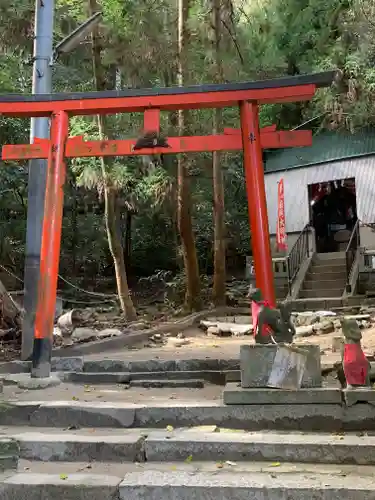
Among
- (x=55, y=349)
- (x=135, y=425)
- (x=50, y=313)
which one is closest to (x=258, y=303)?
(x=135, y=425)

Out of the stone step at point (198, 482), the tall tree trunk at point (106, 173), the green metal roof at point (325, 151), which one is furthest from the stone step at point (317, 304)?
the stone step at point (198, 482)

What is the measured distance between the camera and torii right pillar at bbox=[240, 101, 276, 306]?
705 centimetres

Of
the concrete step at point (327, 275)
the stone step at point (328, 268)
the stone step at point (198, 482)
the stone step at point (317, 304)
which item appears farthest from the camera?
the stone step at point (328, 268)

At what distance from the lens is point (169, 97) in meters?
7.56

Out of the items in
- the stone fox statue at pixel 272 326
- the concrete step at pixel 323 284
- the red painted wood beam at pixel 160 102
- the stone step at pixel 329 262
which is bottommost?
the stone fox statue at pixel 272 326

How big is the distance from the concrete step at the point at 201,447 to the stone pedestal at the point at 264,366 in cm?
57

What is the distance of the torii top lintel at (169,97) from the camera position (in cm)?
729

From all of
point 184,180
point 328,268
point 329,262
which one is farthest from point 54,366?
point 329,262

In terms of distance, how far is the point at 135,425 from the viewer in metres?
5.43

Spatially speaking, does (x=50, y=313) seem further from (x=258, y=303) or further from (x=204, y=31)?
(x=204, y=31)

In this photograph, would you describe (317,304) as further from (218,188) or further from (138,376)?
(138,376)

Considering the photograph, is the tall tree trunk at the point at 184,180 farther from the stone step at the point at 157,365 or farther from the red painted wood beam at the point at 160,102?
the stone step at the point at 157,365

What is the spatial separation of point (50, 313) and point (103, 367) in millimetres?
1354

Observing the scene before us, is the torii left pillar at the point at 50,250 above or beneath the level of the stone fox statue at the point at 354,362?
above
